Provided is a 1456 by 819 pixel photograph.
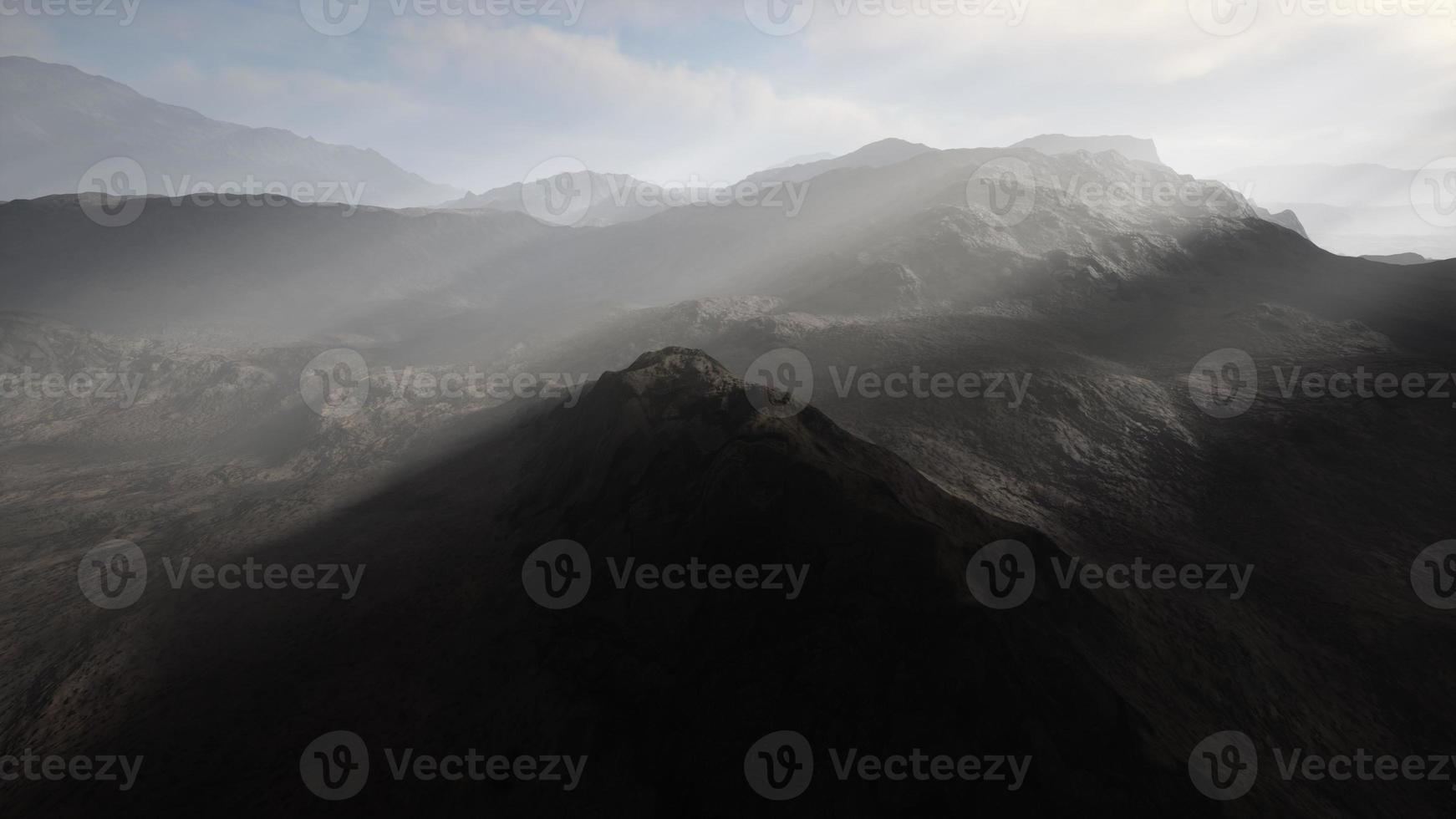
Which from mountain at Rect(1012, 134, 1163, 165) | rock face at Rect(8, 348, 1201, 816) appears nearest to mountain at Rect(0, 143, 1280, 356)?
rock face at Rect(8, 348, 1201, 816)

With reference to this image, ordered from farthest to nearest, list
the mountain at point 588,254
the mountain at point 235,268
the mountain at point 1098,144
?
the mountain at point 1098,144 → the mountain at point 235,268 → the mountain at point 588,254

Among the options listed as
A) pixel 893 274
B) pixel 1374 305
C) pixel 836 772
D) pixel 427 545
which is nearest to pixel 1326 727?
pixel 836 772

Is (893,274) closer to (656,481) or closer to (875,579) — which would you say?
(656,481)

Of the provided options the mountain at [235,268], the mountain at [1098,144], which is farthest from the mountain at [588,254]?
the mountain at [1098,144]

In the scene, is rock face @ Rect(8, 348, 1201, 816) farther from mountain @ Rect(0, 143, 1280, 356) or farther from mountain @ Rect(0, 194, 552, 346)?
mountain @ Rect(0, 194, 552, 346)

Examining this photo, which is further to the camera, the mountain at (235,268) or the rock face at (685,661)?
the mountain at (235,268)

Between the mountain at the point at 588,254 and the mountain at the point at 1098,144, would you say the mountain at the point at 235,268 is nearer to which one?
the mountain at the point at 588,254

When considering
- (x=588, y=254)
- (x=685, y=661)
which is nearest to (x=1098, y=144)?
(x=588, y=254)
